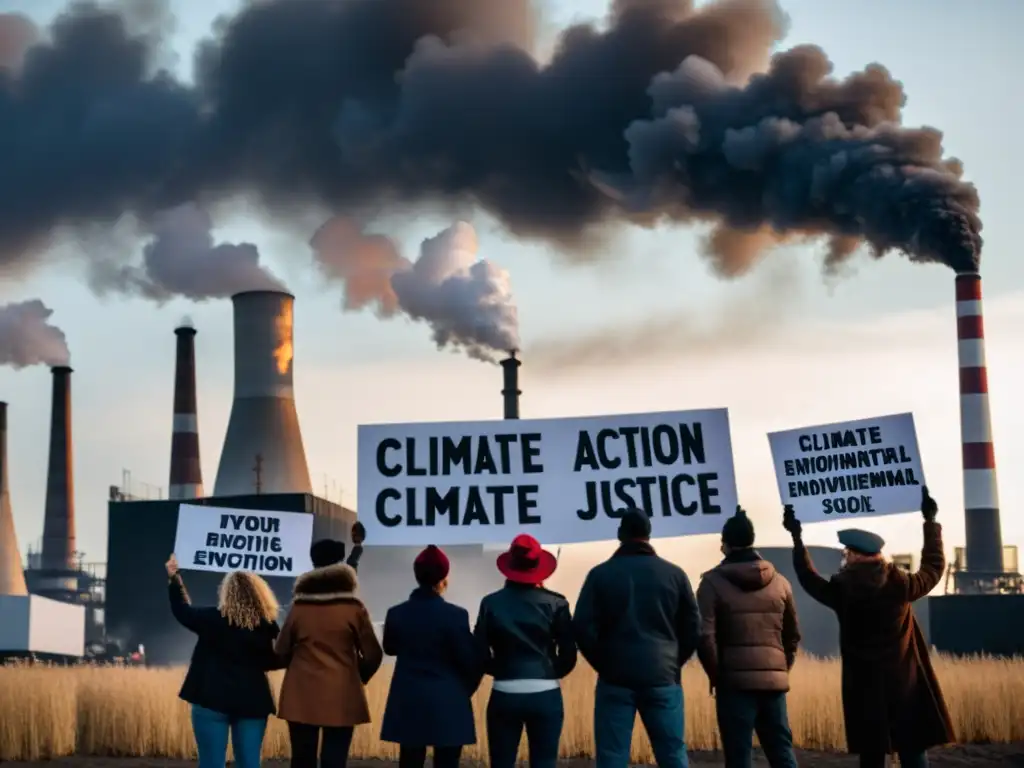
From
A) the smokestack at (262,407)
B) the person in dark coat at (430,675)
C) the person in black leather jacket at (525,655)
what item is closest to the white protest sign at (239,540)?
the person in dark coat at (430,675)

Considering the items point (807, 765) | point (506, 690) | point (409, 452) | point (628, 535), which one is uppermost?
point (409, 452)

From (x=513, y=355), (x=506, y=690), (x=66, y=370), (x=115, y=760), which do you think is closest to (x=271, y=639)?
(x=506, y=690)

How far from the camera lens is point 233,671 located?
24.6 feet

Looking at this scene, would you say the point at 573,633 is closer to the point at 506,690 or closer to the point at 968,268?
the point at 506,690

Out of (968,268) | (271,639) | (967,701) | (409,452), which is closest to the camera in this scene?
(271,639)

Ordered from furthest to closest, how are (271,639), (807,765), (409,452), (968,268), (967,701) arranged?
(968,268), (967,701), (807,765), (409,452), (271,639)

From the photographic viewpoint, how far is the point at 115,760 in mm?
12227

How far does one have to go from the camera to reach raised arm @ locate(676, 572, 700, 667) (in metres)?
7.16

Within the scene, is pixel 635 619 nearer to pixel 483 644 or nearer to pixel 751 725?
pixel 483 644

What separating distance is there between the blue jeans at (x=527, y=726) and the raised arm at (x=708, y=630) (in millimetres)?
785

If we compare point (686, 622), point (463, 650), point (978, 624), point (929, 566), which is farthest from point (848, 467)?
point (978, 624)

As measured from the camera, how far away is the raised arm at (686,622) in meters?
7.16

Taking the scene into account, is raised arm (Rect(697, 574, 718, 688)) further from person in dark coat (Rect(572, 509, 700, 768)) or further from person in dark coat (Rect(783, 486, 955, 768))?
person in dark coat (Rect(783, 486, 955, 768))

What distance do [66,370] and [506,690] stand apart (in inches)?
2088
